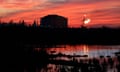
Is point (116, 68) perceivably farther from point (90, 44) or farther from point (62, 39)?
point (90, 44)

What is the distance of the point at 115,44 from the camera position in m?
45.1

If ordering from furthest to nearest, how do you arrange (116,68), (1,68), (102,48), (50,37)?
1. (102,48)
2. (50,37)
3. (116,68)
4. (1,68)

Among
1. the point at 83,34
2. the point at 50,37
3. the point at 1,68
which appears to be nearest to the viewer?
the point at 1,68

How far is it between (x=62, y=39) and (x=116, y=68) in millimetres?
17355

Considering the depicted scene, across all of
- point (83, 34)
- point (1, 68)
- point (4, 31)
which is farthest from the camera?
point (83, 34)

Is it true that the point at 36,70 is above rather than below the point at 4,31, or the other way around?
below

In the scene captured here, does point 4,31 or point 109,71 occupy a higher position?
point 4,31

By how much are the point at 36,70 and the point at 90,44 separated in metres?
22.5

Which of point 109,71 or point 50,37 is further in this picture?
point 50,37

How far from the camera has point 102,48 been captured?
4716cm

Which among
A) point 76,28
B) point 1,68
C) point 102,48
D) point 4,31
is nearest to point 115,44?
point 102,48

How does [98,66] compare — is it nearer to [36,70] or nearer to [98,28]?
[36,70]

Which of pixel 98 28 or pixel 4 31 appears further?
pixel 98 28

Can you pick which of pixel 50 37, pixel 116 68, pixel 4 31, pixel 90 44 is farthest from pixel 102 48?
pixel 116 68
